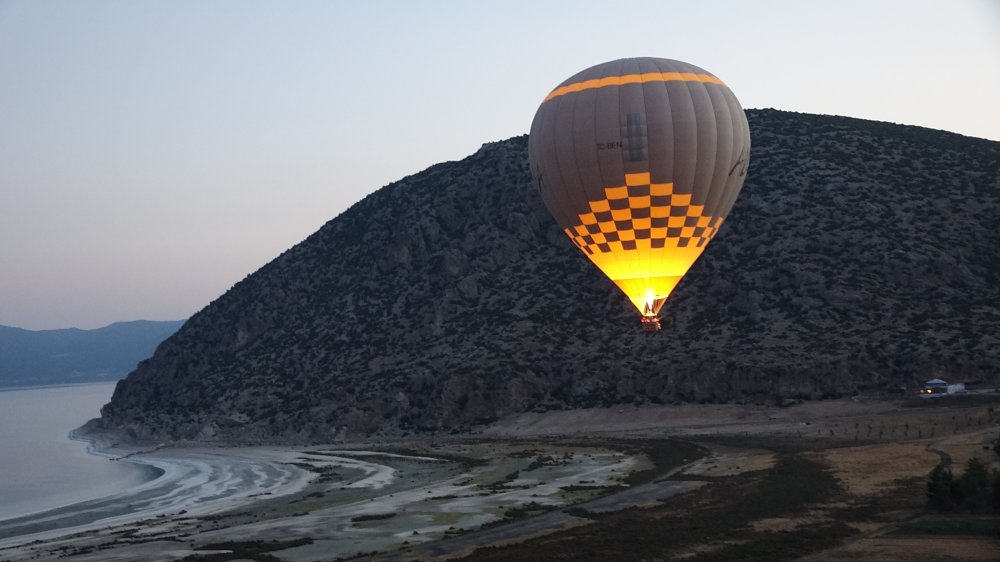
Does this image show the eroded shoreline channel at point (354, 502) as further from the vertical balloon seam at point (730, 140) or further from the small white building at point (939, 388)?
the small white building at point (939, 388)

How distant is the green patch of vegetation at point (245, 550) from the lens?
34469 mm

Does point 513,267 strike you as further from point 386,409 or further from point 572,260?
point 386,409

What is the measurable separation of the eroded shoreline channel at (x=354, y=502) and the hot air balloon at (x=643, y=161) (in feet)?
37.2

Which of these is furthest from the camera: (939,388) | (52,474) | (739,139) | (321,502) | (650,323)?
(52,474)

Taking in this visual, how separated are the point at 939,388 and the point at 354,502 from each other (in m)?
45.8

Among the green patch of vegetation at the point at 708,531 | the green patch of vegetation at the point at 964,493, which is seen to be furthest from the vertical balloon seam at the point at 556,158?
the green patch of vegetation at the point at 964,493

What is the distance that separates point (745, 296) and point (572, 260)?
23.9 meters

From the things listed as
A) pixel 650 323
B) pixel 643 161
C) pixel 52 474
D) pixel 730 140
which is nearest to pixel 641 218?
pixel 643 161

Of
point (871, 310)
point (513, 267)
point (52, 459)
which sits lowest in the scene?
point (52, 459)

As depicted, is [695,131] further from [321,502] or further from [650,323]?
[321,502]

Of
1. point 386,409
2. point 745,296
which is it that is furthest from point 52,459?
point 745,296

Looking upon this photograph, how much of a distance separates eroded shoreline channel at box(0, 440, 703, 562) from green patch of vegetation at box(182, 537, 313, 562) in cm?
10

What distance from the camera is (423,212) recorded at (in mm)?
130875

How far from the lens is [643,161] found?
181 ft
